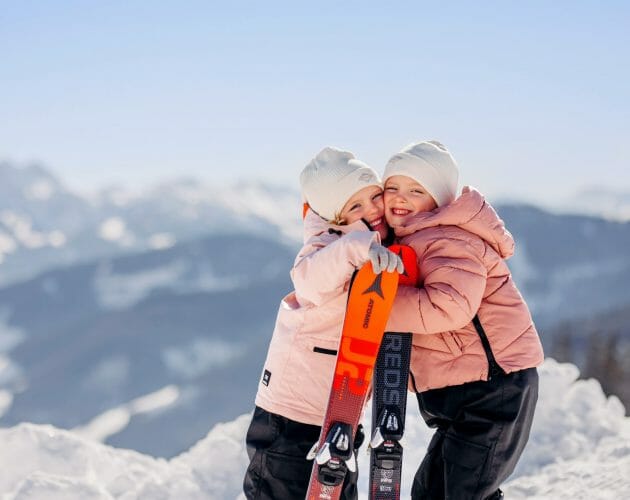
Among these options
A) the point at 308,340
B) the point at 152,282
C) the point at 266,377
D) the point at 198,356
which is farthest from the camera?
the point at 152,282

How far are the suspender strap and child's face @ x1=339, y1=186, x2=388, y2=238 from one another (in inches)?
25.8

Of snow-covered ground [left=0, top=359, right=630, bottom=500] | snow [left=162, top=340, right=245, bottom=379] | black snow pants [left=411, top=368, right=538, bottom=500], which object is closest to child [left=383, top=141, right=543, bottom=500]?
black snow pants [left=411, top=368, right=538, bottom=500]

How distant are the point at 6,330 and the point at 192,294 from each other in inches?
1537

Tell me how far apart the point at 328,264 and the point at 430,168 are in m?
0.72

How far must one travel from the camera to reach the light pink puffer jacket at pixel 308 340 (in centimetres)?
332

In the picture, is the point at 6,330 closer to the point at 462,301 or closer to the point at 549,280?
the point at 549,280

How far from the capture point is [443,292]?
10.5 feet

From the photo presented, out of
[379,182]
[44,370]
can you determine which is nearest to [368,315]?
[379,182]

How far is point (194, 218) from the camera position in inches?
7397

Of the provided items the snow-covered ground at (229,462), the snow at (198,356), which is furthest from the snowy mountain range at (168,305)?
the snow-covered ground at (229,462)

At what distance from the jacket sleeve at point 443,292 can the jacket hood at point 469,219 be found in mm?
82

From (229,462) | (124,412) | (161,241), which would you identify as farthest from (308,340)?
(161,241)

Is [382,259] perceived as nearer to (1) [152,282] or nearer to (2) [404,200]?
(2) [404,200]

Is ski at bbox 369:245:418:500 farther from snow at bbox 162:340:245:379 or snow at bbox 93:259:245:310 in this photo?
snow at bbox 93:259:245:310
